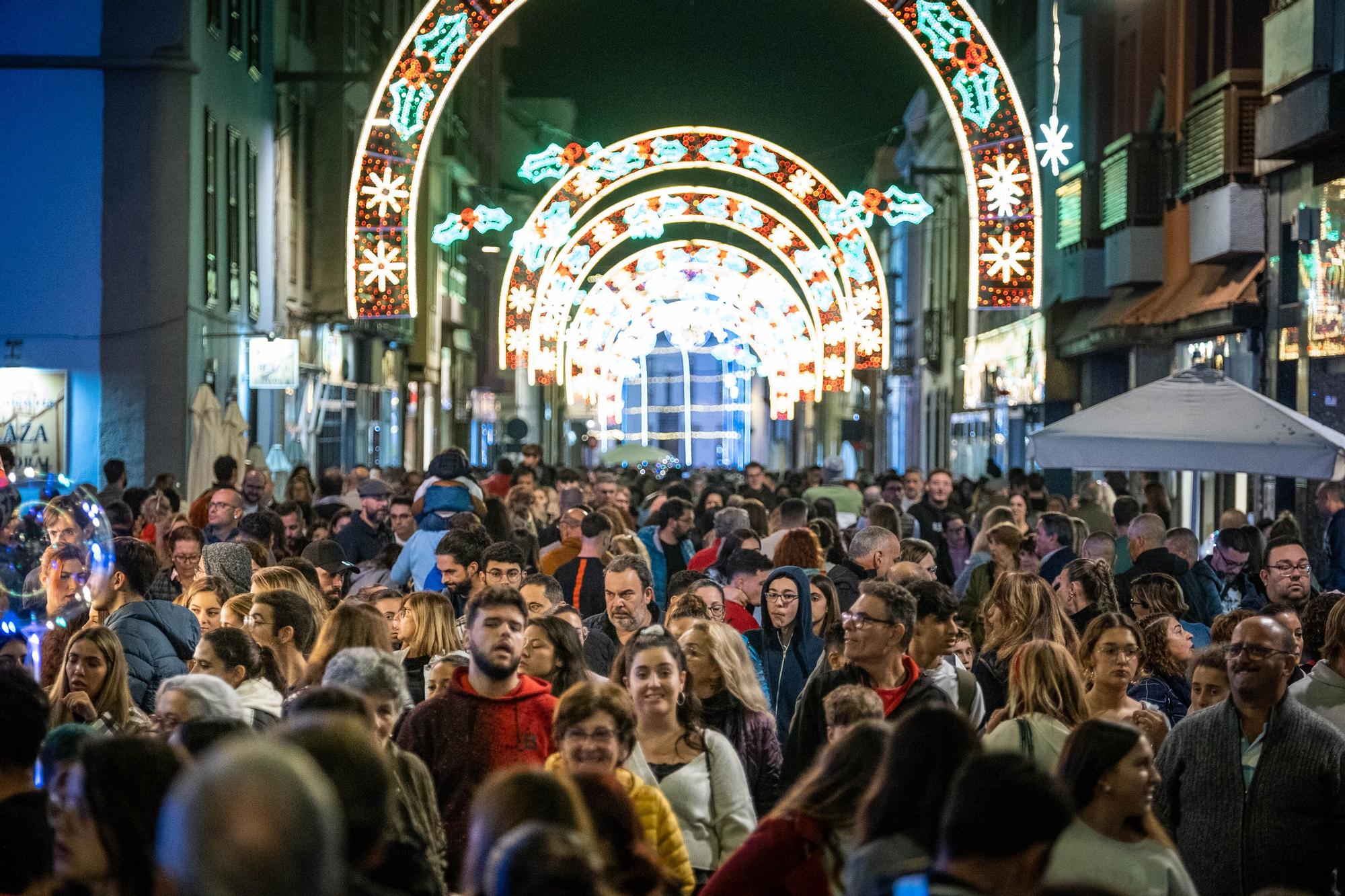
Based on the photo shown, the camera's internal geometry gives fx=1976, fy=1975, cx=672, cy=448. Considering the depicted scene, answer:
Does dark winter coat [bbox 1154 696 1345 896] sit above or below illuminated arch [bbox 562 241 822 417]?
below

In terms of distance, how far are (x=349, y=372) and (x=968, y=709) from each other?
97.1 feet

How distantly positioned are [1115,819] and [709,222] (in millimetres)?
34625

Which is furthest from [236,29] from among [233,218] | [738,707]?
[738,707]

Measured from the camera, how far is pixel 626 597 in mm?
9508

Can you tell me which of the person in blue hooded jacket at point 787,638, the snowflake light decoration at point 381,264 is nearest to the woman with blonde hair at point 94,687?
the person in blue hooded jacket at point 787,638

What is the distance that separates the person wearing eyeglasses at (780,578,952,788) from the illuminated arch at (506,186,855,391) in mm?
30108

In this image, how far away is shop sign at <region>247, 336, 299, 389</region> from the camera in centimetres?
2683

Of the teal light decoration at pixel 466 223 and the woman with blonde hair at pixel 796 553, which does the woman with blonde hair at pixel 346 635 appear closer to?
the woman with blonde hair at pixel 796 553

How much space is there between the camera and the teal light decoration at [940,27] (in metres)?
19.2

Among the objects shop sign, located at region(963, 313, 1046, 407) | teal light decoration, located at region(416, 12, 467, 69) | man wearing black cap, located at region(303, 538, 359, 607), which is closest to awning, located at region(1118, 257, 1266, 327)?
shop sign, located at region(963, 313, 1046, 407)

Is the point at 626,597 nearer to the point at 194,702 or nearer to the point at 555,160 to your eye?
the point at 194,702

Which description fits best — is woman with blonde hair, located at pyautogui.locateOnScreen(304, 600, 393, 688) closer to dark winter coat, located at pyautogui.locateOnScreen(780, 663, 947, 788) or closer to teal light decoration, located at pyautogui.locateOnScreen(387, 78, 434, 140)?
dark winter coat, located at pyautogui.locateOnScreen(780, 663, 947, 788)

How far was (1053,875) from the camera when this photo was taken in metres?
4.75

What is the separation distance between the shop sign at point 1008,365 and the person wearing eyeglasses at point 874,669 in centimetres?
2534
